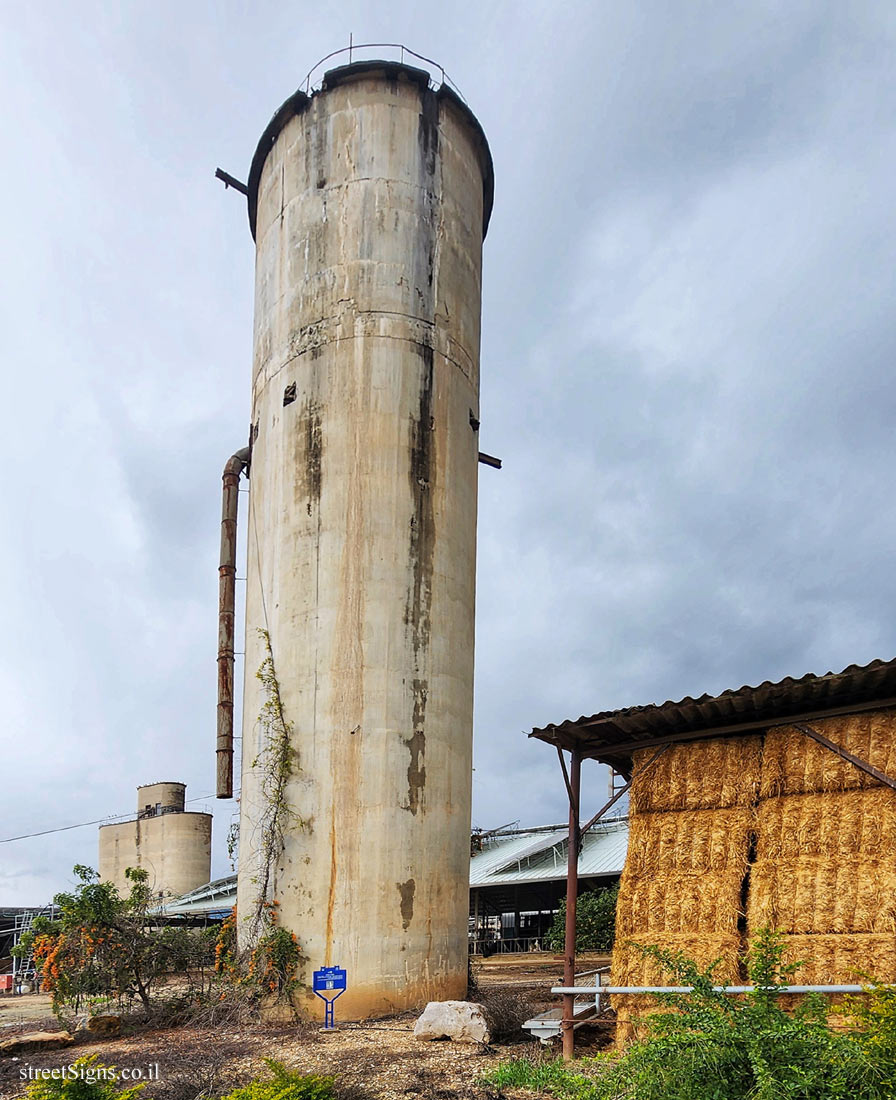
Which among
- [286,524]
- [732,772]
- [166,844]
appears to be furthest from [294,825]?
[166,844]

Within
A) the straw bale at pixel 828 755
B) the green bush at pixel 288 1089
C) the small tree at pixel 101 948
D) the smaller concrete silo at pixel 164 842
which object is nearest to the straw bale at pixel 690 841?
the straw bale at pixel 828 755

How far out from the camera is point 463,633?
2100 cm

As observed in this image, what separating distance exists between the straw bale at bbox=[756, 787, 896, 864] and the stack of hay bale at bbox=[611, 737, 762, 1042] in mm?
357

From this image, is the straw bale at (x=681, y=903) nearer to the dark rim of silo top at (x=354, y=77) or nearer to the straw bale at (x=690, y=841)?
the straw bale at (x=690, y=841)

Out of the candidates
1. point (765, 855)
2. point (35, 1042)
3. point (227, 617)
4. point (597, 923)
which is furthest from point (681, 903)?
point (597, 923)

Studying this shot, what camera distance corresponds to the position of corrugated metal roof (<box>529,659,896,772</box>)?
11422mm

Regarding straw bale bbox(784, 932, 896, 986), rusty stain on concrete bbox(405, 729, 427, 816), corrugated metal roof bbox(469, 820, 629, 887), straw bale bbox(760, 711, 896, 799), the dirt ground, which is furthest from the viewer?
corrugated metal roof bbox(469, 820, 629, 887)

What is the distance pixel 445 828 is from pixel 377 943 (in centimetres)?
257

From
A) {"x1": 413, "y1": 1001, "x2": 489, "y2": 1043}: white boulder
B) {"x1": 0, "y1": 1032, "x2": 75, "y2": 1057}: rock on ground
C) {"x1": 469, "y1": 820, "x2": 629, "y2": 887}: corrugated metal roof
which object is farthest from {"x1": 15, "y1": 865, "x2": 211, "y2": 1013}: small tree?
{"x1": 469, "y1": 820, "x2": 629, "y2": 887}: corrugated metal roof

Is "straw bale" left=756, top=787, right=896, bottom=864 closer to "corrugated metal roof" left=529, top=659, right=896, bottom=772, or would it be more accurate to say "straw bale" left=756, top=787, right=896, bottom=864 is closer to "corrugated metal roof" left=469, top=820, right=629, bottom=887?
"corrugated metal roof" left=529, top=659, right=896, bottom=772

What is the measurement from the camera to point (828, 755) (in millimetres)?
11930

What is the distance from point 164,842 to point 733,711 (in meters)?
56.0

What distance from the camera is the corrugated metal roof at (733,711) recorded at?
1142cm

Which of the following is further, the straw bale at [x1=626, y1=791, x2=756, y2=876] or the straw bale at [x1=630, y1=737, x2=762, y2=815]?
the straw bale at [x1=630, y1=737, x2=762, y2=815]
